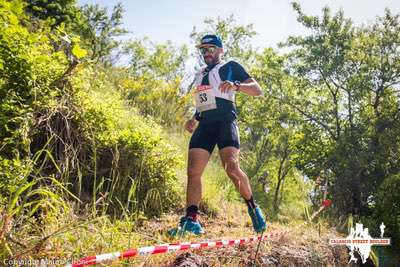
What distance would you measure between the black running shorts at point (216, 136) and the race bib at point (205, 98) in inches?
7.4

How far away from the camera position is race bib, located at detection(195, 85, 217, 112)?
4.19m

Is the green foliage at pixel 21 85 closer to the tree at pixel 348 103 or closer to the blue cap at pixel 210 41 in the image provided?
the blue cap at pixel 210 41

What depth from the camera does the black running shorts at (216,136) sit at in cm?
407

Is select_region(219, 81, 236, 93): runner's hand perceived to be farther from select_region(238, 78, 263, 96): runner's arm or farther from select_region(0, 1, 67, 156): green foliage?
select_region(0, 1, 67, 156): green foliage

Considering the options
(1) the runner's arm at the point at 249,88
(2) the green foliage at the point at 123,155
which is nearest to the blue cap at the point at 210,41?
(1) the runner's arm at the point at 249,88

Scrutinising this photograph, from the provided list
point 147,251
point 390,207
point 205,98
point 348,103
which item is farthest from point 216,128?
point 348,103

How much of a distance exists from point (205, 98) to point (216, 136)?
0.43m

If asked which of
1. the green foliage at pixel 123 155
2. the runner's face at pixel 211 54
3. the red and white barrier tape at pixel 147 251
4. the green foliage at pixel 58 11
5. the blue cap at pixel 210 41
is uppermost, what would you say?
the green foliage at pixel 58 11

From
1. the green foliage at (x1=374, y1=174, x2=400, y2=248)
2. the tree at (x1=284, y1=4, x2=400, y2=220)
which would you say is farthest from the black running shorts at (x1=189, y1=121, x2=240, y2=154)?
the tree at (x1=284, y1=4, x2=400, y2=220)

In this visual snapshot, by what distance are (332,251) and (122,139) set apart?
323 centimetres

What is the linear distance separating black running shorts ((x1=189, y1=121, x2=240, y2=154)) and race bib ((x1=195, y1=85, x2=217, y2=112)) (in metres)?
0.19

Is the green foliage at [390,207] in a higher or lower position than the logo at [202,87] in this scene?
lower

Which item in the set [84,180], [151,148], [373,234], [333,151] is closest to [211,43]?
[151,148]

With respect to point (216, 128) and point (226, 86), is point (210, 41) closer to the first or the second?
point (226, 86)
